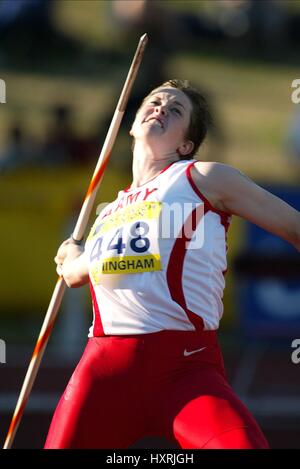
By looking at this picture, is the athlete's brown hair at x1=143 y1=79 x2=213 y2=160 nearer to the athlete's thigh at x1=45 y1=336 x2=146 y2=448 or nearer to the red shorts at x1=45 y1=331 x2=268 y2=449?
the red shorts at x1=45 y1=331 x2=268 y2=449

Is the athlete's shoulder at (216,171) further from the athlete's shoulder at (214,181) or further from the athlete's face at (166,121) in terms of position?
the athlete's face at (166,121)

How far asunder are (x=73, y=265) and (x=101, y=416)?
73 centimetres

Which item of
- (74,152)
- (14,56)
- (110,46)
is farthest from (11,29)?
(74,152)

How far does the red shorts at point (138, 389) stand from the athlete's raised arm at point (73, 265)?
415 millimetres

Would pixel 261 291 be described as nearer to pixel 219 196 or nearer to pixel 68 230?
pixel 68 230

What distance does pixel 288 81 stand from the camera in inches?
796

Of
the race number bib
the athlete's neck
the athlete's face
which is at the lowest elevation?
the race number bib

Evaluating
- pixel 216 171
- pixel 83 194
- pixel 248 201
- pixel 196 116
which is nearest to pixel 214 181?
pixel 216 171

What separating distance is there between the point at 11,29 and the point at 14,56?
1.95 ft

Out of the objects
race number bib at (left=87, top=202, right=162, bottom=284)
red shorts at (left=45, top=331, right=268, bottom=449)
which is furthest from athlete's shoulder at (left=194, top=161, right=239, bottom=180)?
red shorts at (left=45, top=331, right=268, bottom=449)

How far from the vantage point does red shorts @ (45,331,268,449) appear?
3984 mm

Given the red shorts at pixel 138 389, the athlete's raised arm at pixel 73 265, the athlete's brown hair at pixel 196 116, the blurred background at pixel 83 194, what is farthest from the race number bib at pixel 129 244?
the blurred background at pixel 83 194

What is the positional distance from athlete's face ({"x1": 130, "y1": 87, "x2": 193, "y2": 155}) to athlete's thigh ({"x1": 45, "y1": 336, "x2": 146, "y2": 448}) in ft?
2.92

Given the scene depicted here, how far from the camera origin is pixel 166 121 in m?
4.36
